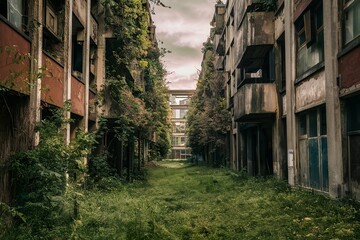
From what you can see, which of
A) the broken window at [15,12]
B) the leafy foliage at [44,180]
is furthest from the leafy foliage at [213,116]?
the broken window at [15,12]

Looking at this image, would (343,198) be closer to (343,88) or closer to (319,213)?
(319,213)

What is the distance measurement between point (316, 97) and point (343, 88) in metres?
1.96

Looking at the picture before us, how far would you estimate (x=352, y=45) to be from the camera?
948cm

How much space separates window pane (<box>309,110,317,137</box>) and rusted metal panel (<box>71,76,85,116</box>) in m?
8.39

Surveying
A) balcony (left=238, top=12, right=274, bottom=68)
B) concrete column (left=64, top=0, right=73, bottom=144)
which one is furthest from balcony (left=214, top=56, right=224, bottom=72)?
concrete column (left=64, top=0, right=73, bottom=144)

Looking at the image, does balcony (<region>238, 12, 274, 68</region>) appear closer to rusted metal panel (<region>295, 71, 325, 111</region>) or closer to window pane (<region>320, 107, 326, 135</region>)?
rusted metal panel (<region>295, 71, 325, 111</region>)

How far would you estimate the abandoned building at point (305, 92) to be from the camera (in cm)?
1002

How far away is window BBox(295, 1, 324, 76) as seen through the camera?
1225 cm

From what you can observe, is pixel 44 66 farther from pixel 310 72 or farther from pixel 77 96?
pixel 310 72

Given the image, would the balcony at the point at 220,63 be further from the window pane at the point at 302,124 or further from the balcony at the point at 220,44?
the window pane at the point at 302,124

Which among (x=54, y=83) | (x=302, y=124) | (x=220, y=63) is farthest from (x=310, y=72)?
(x=220, y=63)

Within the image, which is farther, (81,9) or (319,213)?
(81,9)

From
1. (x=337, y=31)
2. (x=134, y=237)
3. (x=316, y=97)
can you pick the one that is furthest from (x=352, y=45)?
(x=134, y=237)

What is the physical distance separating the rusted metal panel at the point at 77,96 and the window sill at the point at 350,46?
8.71 m
